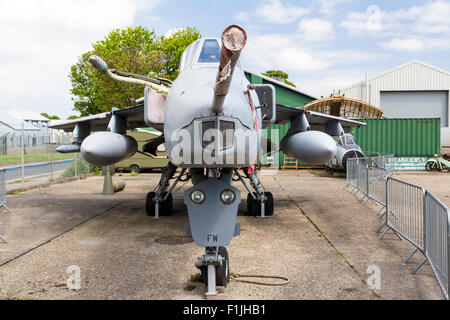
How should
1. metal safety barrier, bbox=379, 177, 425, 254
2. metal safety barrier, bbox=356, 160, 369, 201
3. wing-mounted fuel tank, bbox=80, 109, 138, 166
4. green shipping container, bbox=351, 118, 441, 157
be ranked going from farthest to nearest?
green shipping container, bbox=351, 118, 441, 157 < metal safety barrier, bbox=356, 160, 369, 201 < wing-mounted fuel tank, bbox=80, 109, 138, 166 < metal safety barrier, bbox=379, 177, 425, 254

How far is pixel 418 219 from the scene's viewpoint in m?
5.54

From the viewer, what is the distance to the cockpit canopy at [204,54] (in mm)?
5059

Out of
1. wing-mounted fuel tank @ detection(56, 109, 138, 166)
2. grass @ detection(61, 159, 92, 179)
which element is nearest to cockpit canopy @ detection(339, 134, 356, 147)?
wing-mounted fuel tank @ detection(56, 109, 138, 166)

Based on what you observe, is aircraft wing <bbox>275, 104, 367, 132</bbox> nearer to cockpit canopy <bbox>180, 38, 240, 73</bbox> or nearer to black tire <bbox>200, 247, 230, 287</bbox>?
cockpit canopy <bbox>180, 38, 240, 73</bbox>

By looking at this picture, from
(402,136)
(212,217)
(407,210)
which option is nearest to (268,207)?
(407,210)

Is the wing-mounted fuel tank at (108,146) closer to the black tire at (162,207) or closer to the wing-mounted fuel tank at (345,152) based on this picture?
the black tire at (162,207)

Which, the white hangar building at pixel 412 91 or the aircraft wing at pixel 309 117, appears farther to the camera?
the white hangar building at pixel 412 91

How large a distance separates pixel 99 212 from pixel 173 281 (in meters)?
5.45

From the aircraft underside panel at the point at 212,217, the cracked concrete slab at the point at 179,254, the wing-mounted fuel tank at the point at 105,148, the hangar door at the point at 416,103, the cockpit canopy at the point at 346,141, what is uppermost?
the hangar door at the point at 416,103

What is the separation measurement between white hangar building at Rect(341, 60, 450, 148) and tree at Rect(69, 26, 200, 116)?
63.1ft

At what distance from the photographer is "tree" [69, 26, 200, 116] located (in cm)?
2509

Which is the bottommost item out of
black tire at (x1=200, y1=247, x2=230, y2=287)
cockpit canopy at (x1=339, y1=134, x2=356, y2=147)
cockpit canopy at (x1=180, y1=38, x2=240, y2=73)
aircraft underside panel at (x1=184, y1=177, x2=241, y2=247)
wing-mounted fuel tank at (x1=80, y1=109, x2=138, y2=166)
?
black tire at (x1=200, y1=247, x2=230, y2=287)

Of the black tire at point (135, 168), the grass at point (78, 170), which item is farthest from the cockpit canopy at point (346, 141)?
the grass at point (78, 170)
